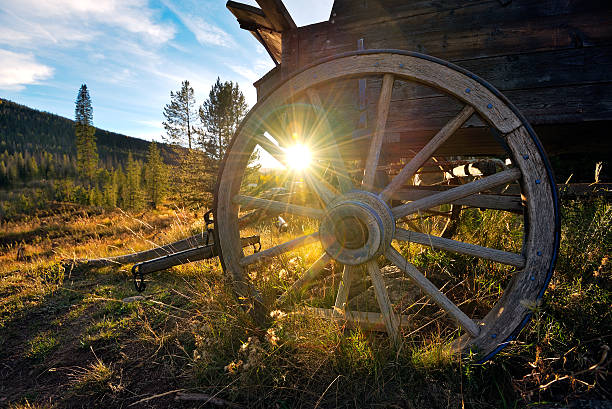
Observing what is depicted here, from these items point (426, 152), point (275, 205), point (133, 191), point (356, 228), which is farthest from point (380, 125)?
point (133, 191)

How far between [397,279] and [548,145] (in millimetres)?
1971

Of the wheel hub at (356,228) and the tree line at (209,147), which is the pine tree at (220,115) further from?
the wheel hub at (356,228)

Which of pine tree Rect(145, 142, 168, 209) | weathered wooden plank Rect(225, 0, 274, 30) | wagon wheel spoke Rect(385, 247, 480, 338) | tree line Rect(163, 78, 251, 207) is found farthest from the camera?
pine tree Rect(145, 142, 168, 209)

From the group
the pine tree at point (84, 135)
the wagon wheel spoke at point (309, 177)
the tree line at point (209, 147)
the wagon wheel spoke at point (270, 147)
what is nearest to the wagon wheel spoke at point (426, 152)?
the wagon wheel spoke at point (309, 177)

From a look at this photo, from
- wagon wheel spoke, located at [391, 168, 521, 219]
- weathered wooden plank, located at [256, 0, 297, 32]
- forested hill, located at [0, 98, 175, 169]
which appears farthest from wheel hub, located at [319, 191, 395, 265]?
forested hill, located at [0, 98, 175, 169]

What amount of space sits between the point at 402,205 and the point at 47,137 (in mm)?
159725

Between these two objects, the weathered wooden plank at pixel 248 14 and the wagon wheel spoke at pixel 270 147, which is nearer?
the wagon wheel spoke at pixel 270 147

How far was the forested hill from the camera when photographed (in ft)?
352

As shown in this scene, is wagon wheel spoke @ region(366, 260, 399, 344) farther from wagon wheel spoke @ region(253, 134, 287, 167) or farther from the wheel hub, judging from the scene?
wagon wheel spoke @ region(253, 134, 287, 167)

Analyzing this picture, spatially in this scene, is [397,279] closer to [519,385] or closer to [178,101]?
[519,385]

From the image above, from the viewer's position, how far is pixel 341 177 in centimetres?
192

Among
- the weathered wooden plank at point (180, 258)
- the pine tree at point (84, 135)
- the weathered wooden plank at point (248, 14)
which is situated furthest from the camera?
the pine tree at point (84, 135)

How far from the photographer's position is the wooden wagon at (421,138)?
1.57m

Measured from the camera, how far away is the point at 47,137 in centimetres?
11762
